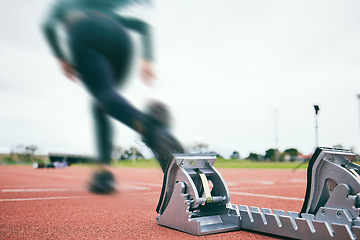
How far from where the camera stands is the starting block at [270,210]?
12.0 feet

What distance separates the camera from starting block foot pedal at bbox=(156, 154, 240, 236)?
4.18m

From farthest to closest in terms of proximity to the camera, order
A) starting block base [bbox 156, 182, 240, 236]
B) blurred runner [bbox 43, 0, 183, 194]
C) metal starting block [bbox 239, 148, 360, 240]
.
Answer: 1. blurred runner [bbox 43, 0, 183, 194]
2. starting block base [bbox 156, 182, 240, 236]
3. metal starting block [bbox 239, 148, 360, 240]

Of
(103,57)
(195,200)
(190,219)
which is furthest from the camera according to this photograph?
(103,57)

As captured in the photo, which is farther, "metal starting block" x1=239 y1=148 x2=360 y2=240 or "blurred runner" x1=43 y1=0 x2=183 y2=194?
"blurred runner" x1=43 y1=0 x2=183 y2=194

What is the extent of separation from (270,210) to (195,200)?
101cm

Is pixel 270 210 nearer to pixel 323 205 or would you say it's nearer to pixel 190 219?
pixel 323 205

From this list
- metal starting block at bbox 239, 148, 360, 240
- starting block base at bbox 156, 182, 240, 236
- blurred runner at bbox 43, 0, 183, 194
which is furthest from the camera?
blurred runner at bbox 43, 0, 183, 194

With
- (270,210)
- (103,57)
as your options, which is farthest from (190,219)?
(103,57)

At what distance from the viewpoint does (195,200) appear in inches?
159

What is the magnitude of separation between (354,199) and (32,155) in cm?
7720

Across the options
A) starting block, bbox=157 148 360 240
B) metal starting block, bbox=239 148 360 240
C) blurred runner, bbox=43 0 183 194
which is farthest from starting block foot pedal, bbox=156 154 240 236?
blurred runner, bbox=43 0 183 194

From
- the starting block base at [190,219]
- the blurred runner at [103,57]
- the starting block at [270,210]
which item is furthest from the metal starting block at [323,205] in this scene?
the blurred runner at [103,57]

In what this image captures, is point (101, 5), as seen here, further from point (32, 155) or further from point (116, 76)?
point (32, 155)

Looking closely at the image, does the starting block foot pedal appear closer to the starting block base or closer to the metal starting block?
the starting block base
